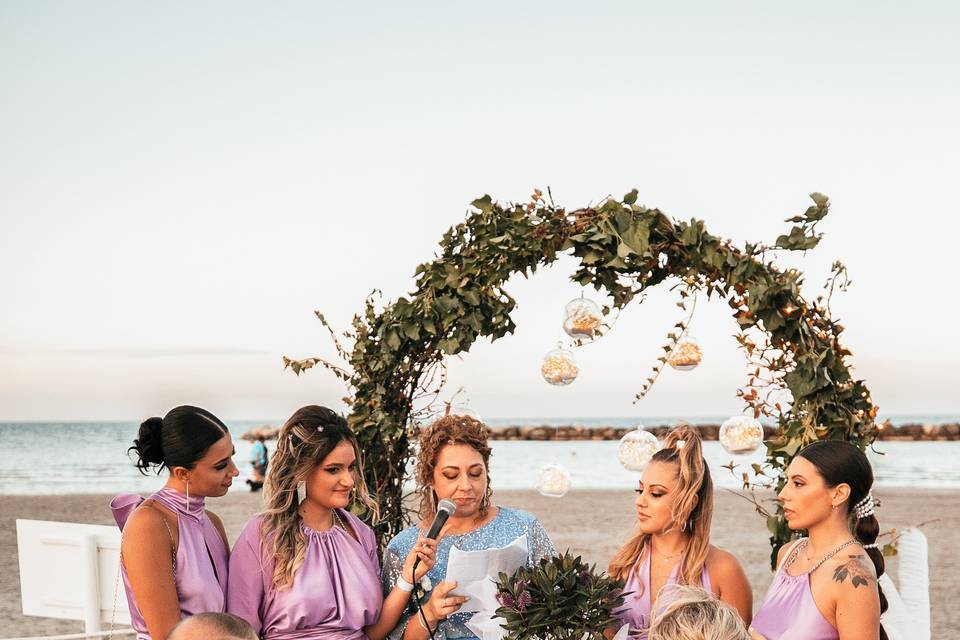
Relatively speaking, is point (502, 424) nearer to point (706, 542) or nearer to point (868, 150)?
point (868, 150)

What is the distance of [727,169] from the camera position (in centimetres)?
917

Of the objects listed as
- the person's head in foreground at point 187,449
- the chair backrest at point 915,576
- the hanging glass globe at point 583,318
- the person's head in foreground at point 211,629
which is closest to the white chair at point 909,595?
the chair backrest at point 915,576

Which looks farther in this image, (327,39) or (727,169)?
(327,39)

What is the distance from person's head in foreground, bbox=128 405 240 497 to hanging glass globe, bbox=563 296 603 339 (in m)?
1.85

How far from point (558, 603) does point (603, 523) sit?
44.7 feet

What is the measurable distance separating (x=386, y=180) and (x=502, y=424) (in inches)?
1967

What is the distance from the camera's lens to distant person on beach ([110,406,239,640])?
3303mm

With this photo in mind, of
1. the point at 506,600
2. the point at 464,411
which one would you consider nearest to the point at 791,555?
the point at 506,600

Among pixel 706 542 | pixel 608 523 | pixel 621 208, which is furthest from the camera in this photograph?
pixel 608 523

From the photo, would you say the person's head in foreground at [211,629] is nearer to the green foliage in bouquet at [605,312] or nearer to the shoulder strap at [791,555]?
the shoulder strap at [791,555]

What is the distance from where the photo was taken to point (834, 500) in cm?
356

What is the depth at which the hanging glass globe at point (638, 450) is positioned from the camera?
438cm

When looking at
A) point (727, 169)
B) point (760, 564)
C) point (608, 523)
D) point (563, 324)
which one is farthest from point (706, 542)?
point (608, 523)

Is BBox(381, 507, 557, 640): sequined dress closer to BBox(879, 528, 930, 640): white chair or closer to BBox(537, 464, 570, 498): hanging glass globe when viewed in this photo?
BBox(537, 464, 570, 498): hanging glass globe
